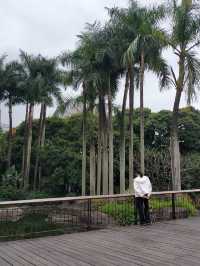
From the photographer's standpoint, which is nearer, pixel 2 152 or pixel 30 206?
pixel 30 206

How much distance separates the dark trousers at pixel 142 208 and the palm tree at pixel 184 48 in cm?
365

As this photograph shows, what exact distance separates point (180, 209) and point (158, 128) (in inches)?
675

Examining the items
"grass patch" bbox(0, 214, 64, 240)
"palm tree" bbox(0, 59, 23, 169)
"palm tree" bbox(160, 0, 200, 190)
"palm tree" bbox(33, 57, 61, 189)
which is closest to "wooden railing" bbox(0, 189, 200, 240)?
"grass patch" bbox(0, 214, 64, 240)

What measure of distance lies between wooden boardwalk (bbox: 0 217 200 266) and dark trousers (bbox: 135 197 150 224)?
1.71 feet

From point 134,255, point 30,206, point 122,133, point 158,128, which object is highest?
point 158,128

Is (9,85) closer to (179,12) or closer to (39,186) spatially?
(39,186)

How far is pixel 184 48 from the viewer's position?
1205 cm

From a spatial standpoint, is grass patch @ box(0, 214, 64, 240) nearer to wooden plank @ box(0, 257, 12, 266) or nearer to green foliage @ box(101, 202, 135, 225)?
green foliage @ box(101, 202, 135, 225)

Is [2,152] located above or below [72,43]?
below

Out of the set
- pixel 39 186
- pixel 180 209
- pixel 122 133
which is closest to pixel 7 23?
pixel 122 133

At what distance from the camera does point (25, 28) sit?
11234 mm

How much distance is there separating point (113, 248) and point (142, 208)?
8.28 feet

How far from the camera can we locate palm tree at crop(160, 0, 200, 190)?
38.9 feet

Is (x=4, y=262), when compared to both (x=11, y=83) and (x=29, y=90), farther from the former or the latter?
(x=11, y=83)
